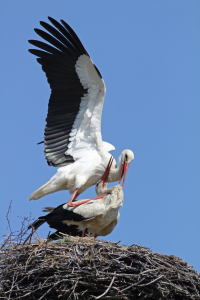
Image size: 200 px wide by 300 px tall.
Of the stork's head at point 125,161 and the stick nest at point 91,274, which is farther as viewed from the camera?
the stork's head at point 125,161

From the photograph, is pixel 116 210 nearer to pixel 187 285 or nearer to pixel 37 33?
pixel 187 285

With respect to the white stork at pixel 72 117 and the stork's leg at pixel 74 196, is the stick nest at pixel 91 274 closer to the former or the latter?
the stork's leg at pixel 74 196

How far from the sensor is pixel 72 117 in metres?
11.5

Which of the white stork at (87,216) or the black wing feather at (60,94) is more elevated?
the black wing feather at (60,94)

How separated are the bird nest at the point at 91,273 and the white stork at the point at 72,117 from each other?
2555 mm

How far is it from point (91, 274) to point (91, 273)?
15mm

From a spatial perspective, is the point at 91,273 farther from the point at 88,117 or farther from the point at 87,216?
the point at 88,117

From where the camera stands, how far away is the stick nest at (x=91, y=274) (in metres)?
8.28

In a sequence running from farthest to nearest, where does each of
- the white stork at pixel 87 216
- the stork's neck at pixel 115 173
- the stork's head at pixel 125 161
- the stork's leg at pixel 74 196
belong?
the stork's neck at pixel 115 173 < the stork's head at pixel 125 161 < the stork's leg at pixel 74 196 < the white stork at pixel 87 216

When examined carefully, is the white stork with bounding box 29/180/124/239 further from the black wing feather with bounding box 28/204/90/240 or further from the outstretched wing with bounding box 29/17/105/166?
the outstretched wing with bounding box 29/17/105/166

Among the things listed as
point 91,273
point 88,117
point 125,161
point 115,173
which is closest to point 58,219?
point 115,173

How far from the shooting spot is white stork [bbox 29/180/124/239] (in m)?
10.1

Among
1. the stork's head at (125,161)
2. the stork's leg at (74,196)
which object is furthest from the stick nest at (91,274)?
the stork's head at (125,161)

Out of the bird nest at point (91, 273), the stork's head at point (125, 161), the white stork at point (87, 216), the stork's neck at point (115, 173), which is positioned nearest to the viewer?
the bird nest at point (91, 273)
